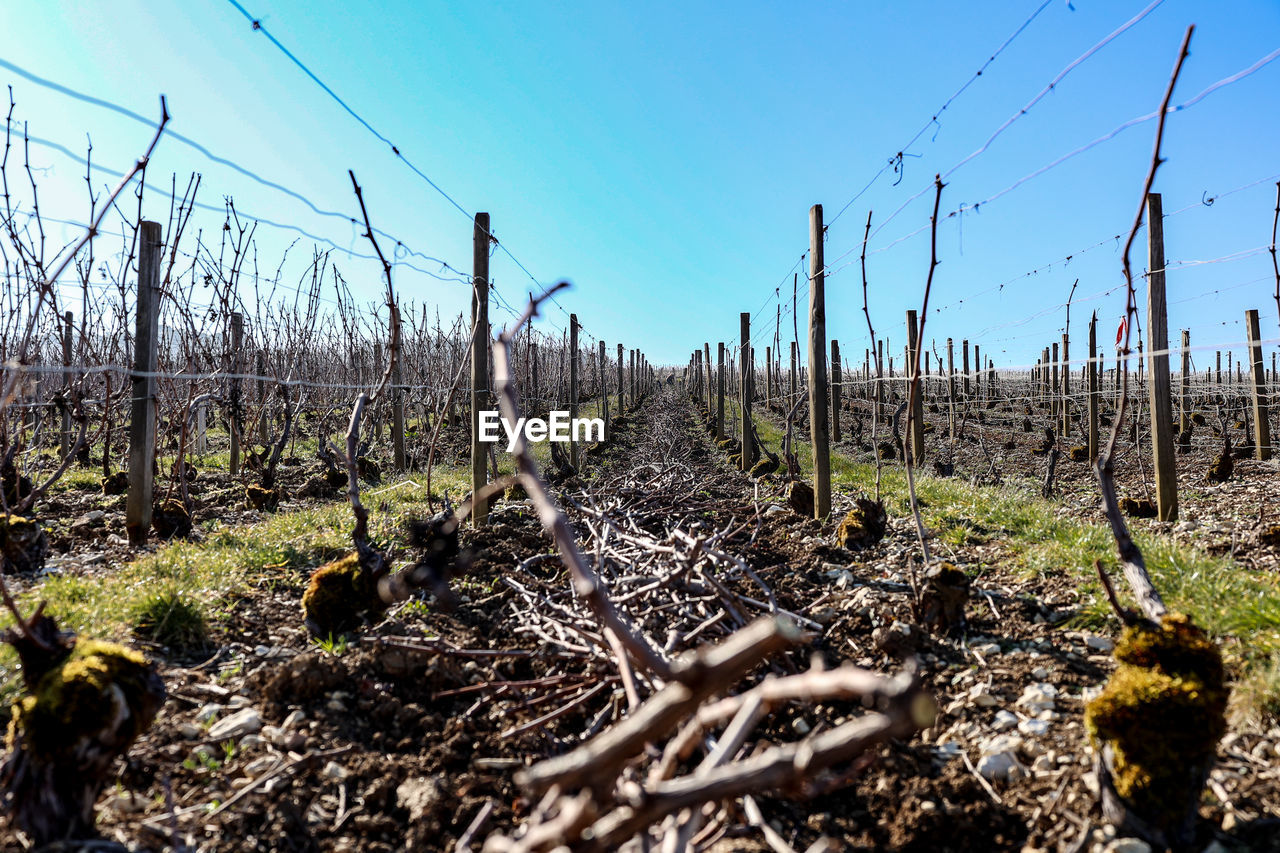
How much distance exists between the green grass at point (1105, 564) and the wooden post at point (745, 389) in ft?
9.76

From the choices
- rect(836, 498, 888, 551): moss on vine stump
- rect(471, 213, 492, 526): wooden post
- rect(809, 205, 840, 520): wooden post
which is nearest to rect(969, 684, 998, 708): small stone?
rect(836, 498, 888, 551): moss on vine stump

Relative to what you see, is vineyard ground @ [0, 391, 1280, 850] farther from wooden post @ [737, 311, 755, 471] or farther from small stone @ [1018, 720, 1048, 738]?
wooden post @ [737, 311, 755, 471]

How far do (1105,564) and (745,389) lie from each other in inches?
224

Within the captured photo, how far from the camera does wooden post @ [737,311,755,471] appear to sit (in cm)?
923

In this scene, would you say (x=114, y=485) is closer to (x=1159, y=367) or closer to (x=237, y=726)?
(x=237, y=726)

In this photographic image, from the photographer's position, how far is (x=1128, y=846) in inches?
63.9

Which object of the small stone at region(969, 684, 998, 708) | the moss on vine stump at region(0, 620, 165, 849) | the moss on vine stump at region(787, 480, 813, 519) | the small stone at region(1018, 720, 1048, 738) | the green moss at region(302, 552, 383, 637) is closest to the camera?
the moss on vine stump at region(0, 620, 165, 849)

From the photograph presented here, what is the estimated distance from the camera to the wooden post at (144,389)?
14.9 feet

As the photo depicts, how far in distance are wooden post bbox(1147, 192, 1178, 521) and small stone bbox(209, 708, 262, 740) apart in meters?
6.95

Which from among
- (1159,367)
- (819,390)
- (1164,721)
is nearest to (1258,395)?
(1159,367)

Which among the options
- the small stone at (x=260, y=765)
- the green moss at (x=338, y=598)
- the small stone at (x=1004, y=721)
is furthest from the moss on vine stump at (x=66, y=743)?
the small stone at (x=1004, y=721)

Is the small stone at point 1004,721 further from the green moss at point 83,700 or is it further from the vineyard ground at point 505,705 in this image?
the green moss at point 83,700

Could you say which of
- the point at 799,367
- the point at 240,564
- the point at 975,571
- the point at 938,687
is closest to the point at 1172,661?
the point at 938,687

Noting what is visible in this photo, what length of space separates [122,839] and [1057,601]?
3.82 metres
